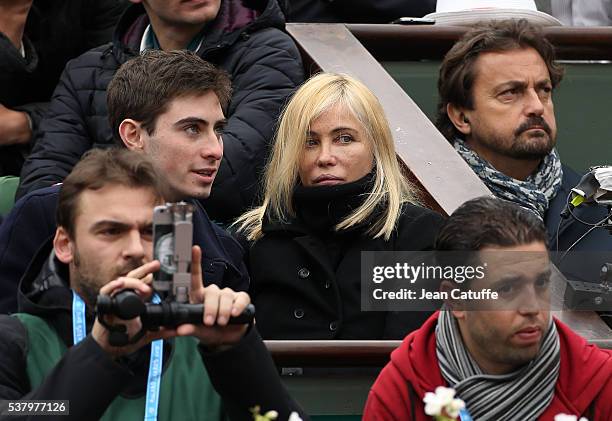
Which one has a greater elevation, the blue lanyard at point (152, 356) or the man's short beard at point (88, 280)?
the man's short beard at point (88, 280)

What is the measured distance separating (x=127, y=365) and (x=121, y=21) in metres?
2.75

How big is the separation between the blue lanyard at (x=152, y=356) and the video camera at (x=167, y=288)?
0.60 feet

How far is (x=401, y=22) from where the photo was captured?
7.52 metres

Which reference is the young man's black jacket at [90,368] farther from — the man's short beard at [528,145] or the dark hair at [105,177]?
the man's short beard at [528,145]

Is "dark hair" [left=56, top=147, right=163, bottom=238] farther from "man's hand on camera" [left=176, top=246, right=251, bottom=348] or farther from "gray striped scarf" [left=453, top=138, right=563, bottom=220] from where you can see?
"gray striped scarf" [left=453, top=138, right=563, bottom=220]

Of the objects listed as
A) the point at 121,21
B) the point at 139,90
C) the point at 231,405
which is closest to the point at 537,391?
the point at 231,405

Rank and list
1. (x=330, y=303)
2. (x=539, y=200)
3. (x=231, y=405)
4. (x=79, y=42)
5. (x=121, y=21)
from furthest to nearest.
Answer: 1. (x=79, y=42)
2. (x=121, y=21)
3. (x=539, y=200)
4. (x=330, y=303)
5. (x=231, y=405)

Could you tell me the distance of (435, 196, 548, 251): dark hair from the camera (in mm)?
4680

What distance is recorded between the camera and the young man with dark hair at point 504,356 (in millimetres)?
4539

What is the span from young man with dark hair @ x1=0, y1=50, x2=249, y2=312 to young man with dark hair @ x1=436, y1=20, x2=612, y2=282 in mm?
1232

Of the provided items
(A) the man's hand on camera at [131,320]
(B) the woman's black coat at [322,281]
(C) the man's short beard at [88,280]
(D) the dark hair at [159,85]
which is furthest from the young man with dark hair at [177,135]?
(A) the man's hand on camera at [131,320]

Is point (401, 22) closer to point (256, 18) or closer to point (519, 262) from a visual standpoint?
point (256, 18)

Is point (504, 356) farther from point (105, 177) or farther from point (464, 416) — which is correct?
point (105, 177)

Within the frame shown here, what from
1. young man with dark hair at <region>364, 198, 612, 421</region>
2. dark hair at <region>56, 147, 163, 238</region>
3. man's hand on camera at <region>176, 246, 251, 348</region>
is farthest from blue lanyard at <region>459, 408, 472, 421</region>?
dark hair at <region>56, 147, 163, 238</region>
